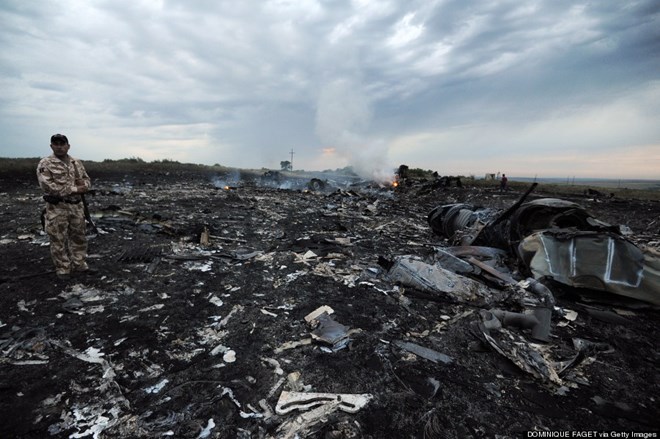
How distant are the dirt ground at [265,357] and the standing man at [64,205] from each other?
1.05 feet

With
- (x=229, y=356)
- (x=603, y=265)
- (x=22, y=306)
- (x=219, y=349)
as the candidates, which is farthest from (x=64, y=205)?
(x=603, y=265)

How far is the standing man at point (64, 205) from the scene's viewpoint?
4.04 m

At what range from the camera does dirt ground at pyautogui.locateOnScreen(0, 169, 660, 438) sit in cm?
210

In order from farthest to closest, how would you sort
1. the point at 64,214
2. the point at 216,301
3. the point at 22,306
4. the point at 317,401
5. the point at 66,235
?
the point at 66,235 → the point at 64,214 → the point at 216,301 → the point at 22,306 → the point at 317,401

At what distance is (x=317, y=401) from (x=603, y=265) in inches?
168

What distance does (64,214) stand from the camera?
4160mm

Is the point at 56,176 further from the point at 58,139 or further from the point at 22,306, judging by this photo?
the point at 22,306

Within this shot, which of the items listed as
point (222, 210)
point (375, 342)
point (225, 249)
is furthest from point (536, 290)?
point (222, 210)

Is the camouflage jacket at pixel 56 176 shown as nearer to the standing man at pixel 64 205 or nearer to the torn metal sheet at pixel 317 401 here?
the standing man at pixel 64 205

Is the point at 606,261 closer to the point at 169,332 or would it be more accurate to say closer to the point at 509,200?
the point at 169,332

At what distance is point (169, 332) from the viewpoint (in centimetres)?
314

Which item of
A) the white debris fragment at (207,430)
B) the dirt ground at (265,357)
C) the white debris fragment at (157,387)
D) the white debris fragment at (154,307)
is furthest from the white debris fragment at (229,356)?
the white debris fragment at (154,307)

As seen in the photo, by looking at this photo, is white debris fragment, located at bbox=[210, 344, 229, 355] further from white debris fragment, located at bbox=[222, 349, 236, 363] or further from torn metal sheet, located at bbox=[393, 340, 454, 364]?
torn metal sheet, located at bbox=[393, 340, 454, 364]

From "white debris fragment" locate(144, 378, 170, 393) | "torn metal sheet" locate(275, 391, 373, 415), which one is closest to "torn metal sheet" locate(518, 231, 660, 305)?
"torn metal sheet" locate(275, 391, 373, 415)
